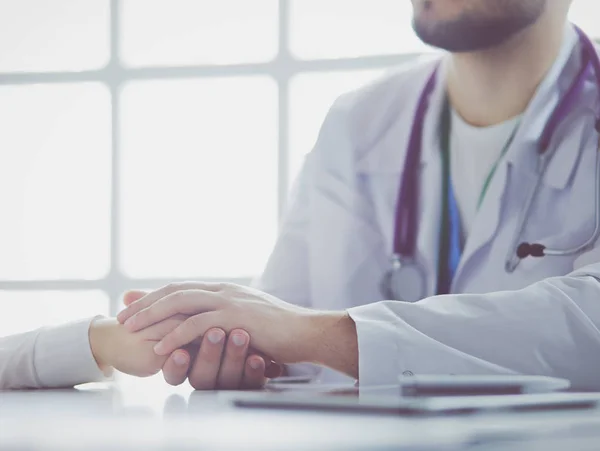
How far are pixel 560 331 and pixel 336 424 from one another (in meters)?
0.68

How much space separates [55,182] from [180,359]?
1.83 meters

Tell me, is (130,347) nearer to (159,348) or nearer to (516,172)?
(159,348)

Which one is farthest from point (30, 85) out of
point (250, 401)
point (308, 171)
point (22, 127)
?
point (250, 401)

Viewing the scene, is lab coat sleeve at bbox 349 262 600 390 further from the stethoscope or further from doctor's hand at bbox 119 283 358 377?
the stethoscope

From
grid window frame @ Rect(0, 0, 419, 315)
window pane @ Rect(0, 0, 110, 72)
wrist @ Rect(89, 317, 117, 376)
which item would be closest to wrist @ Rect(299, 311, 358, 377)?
wrist @ Rect(89, 317, 117, 376)

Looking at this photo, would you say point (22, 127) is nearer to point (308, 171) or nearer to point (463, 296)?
point (308, 171)

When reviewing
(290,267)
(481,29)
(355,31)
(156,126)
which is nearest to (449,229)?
(290,267)

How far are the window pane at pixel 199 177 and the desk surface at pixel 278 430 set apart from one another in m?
1.97

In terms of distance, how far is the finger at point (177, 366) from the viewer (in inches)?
38.9

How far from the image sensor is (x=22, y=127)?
2.71m

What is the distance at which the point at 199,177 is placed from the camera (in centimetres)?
257

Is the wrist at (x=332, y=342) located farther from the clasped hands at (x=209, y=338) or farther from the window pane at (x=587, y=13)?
the window pane at (x=587, y=13)

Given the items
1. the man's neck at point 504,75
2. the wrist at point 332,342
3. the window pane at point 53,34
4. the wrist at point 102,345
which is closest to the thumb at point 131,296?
the wrist at point 102,345

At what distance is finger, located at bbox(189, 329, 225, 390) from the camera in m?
0.98
